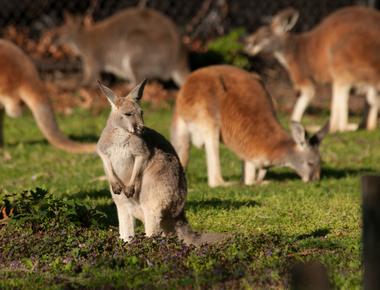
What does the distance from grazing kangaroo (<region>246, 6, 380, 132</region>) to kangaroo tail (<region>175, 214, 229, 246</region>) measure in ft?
18.9

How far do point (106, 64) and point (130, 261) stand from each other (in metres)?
8.21

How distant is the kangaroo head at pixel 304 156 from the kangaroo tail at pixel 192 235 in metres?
2.62

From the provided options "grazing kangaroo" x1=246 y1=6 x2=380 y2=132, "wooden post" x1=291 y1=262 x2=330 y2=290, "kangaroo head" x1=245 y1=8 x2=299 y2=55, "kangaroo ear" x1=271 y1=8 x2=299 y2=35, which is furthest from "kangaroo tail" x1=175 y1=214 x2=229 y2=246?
"kangaroo ear" x1=271 y1=8 x2=299 y2=35

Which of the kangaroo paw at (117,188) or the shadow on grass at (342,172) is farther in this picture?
the shadow on grass at (342,172)

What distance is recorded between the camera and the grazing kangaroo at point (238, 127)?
7594 mm

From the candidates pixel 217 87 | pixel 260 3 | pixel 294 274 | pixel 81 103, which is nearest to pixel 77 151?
pixel 217 87

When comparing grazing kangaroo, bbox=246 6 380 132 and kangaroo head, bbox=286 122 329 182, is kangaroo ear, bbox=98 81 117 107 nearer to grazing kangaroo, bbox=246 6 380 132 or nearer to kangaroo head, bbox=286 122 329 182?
kangaroo head, bbox=286 122 329 182

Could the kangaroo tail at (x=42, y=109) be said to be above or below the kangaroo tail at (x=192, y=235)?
above

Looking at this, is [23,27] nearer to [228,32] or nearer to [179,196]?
[228,32]

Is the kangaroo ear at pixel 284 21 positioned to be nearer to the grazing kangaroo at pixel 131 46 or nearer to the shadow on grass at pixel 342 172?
the grazing kangaroo at pixel 131 46

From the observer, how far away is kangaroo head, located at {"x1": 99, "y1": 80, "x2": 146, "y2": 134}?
197 inches

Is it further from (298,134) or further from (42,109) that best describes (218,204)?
(42,109)

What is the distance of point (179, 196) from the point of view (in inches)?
203

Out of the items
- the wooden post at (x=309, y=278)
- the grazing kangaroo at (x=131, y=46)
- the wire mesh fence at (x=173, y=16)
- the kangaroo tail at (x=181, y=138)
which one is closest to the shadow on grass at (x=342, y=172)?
the kangaroo tail at (x=181, y=138)
